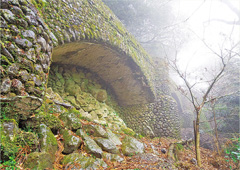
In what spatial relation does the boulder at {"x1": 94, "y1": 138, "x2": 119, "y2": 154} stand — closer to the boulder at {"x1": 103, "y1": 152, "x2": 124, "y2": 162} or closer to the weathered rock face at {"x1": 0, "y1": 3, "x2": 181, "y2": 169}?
the weathered rock face at {"x1": 0, "y1": 3, "x2": 181, "y2": 169}

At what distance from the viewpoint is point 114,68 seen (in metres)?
5.52

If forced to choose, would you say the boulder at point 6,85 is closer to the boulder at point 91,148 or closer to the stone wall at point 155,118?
the boulder at point 91,148

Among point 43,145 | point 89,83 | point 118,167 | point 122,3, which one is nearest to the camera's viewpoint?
point 43,145

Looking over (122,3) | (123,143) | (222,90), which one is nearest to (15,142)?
(123,143)

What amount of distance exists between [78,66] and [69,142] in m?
3.83

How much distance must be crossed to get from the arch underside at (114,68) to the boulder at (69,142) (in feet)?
7.53

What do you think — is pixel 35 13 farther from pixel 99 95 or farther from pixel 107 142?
pixel 99 95

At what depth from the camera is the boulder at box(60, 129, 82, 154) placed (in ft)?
6.03

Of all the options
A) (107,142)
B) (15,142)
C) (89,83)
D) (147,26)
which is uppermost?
(147,26)

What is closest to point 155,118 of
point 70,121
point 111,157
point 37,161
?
point 111,157

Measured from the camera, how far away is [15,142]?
1.23 metres

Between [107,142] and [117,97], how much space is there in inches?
181

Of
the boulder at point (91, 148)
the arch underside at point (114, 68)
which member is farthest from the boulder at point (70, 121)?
the arch underside at point (114, 68)

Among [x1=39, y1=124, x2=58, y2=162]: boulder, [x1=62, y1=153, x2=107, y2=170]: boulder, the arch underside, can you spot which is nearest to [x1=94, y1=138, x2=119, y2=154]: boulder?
[x1=62, y1=153, x2=107, y2=170]: boulder
